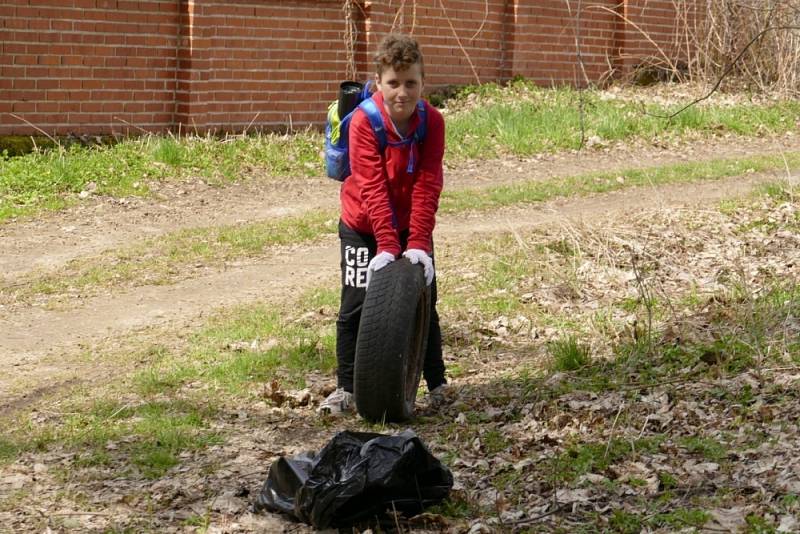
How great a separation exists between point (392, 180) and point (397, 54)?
1.90 ft

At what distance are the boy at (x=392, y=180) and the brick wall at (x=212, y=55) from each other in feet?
20.2

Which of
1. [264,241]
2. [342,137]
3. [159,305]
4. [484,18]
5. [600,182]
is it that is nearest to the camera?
[342,137]

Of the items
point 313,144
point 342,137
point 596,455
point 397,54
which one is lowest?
point 596,455

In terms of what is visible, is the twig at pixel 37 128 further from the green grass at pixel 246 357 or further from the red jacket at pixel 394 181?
the red jacket at pixel 394 181

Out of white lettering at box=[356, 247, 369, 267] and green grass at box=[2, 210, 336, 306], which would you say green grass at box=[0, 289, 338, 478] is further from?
green grass at box=[2, 210, 336, 306]

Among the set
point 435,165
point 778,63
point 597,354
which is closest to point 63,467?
point 435,165

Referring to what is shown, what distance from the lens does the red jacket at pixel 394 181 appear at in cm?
536

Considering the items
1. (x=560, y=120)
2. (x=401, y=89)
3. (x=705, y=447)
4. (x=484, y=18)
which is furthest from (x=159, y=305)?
(x=484, y=18)

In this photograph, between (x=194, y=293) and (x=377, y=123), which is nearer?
(x=377, y=123)

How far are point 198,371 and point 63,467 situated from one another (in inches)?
57.3

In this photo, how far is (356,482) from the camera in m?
4.31

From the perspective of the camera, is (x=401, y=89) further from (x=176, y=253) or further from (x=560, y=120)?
(x=560, y=120)

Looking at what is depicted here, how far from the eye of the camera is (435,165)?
18.0 feet

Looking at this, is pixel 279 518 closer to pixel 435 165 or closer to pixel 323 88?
pixel 435 165
